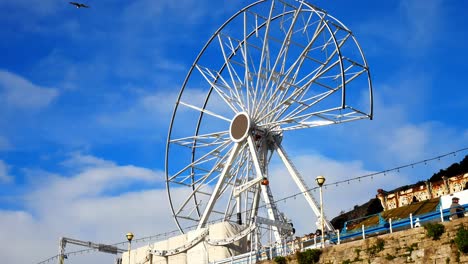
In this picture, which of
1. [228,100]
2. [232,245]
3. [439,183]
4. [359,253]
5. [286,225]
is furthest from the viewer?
[439,183]

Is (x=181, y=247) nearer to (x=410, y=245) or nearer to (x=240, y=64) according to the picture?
(x=240, y=64)

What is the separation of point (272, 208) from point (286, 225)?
1.32 meters

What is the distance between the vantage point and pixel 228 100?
43.7 m

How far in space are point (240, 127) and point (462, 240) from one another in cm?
2144

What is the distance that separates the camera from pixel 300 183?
37625 millimetres

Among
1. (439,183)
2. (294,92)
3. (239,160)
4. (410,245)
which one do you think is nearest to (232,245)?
(239,160)

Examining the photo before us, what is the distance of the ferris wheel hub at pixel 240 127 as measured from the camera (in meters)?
40.1

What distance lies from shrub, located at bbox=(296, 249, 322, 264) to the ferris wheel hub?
14.1 m

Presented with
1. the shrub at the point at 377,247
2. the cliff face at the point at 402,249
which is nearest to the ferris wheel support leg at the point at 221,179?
the cliff face at the point at 402,249

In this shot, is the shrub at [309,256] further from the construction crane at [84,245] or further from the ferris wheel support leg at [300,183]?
the construction crane at [84,245]

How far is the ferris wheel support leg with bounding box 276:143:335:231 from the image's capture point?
1412 inches

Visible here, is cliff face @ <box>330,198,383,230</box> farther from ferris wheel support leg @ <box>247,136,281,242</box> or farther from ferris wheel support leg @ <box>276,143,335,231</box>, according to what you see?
ferris wheel support leg @ <box>247,136,281,242</box>

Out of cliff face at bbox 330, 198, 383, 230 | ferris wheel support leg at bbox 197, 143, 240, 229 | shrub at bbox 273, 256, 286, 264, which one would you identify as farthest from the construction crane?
cliff face at bbox 330, 198, 383, 230

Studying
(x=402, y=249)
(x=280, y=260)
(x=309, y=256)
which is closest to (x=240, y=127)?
(x=280, y=260)
